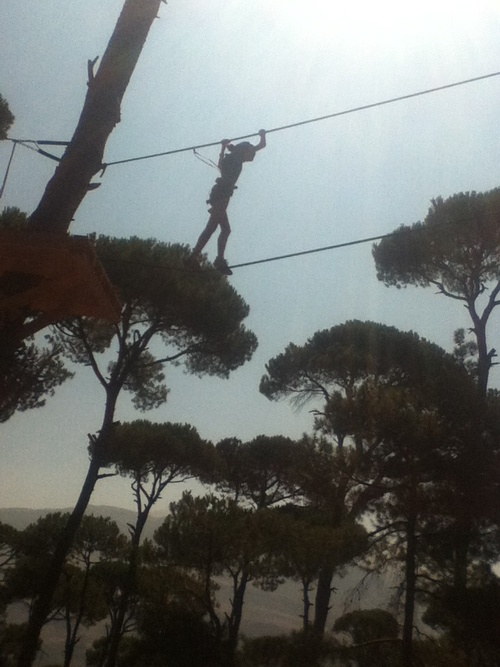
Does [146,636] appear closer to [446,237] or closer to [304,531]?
[304,531]

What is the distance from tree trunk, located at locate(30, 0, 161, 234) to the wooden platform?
241 millimetres

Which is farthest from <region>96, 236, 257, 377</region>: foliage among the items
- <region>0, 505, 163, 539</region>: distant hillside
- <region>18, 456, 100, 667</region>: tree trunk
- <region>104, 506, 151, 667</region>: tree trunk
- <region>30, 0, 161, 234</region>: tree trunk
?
<region>0, 505, 163, 539</region>: distant hillside

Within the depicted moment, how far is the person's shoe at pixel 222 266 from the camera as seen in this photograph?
18.4 ft

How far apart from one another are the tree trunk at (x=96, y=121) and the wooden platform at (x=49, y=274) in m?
0.24

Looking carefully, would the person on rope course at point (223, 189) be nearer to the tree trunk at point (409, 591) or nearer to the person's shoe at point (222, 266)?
the person's shoe at point (222, 266)

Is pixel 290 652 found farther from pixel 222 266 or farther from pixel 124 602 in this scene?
pixel 222 266

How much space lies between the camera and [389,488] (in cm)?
1123

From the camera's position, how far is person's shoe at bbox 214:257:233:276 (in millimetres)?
5621

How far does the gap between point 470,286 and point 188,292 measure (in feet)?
25.1

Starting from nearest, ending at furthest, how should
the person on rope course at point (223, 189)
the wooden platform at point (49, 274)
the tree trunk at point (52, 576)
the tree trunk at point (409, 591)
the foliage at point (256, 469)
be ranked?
the wooden platform at point (49, 274), the person on rope course at point (223, 189), the tree trunk at point (409, 591), the tree trunk at point (52, 576), the foliage at point (256, 469)

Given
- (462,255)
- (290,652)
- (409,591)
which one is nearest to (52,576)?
(290,652)

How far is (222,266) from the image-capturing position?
5703 millimetres

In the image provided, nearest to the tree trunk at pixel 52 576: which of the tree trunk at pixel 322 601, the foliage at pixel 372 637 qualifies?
the foliage at pixel 372 637

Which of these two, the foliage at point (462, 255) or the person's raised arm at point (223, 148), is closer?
the person's raised arm at point (223, 148)
